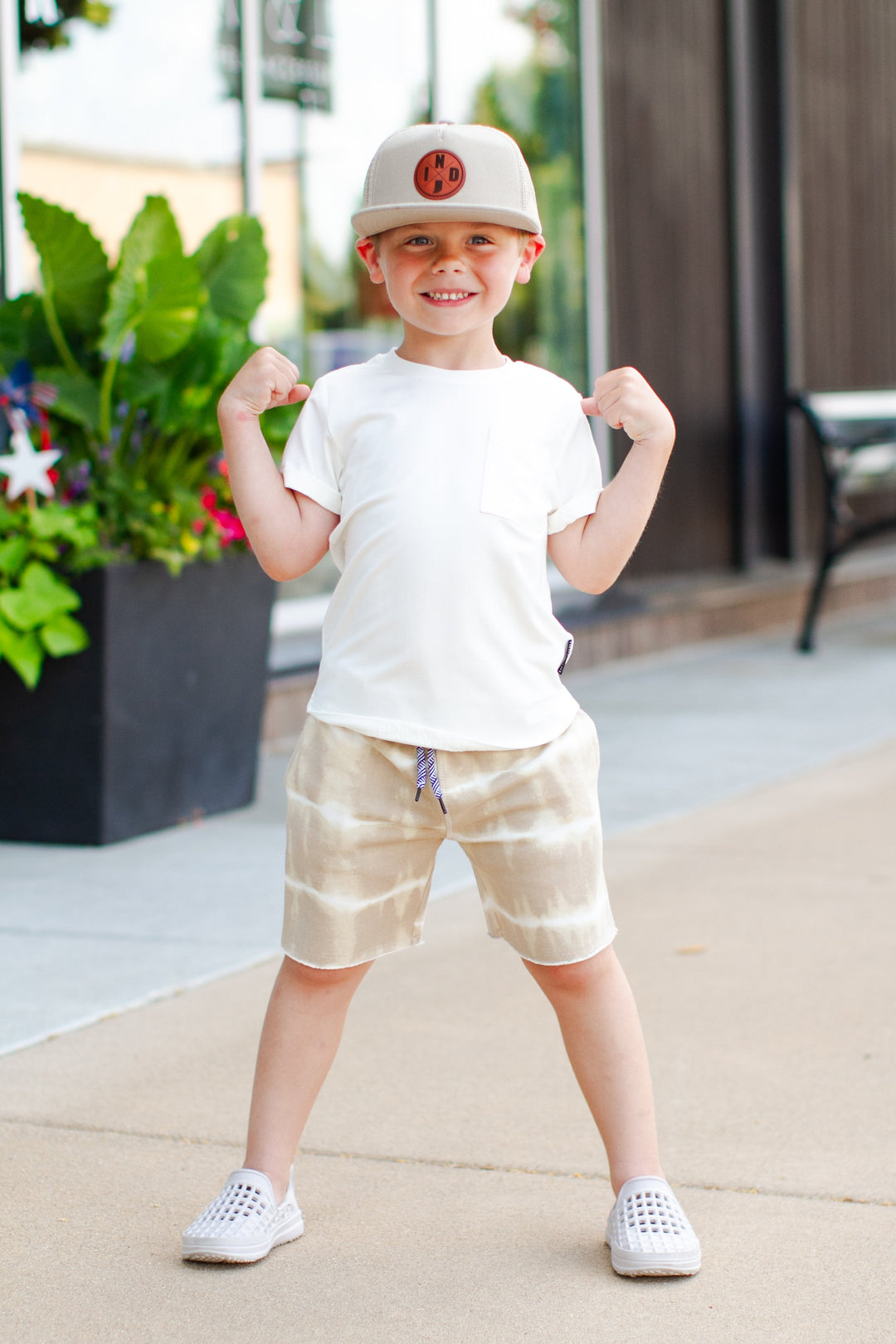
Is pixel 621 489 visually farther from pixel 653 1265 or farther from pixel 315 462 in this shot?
pixel 653 1265

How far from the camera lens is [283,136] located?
7.58 metres

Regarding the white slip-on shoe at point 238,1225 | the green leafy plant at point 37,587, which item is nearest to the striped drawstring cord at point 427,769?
the white slip-on shoe at point 238,1225

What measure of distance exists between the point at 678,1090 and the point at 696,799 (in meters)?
2.38

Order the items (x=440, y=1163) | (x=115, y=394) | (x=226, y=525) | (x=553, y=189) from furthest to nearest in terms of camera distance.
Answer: (x=553, y=189), (x=226, y=525), (x=115, y=394), (x=440, y=1163)

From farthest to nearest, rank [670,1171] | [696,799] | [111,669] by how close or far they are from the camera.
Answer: [696,799] < [111,669] < [670,1171]

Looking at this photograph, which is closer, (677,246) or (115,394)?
(115,394)

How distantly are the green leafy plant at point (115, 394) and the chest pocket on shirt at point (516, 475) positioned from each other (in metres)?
2.45

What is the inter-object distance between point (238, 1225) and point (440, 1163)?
46 centimetres

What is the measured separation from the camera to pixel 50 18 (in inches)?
244

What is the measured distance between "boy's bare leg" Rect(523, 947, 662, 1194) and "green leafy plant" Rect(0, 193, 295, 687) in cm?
251

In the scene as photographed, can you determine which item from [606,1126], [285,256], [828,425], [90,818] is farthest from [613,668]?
[606,1126]

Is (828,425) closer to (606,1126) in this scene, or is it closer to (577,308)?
(577,308)

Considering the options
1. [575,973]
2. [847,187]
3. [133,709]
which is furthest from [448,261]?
[847,187]

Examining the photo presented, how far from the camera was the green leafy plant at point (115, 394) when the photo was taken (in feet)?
15.1
